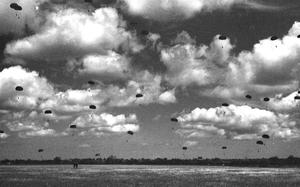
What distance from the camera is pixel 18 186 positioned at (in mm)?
54438

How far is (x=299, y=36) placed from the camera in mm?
37688

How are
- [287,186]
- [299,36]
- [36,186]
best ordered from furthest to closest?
[287,186], [36,186], [299,36]

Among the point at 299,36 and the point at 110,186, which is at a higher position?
the point at 299,36

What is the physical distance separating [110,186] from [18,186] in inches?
472

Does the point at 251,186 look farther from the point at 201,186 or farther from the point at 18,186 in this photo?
the point at 18,186

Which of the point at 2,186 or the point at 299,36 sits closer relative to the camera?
the point at 299,36

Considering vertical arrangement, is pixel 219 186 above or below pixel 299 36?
below

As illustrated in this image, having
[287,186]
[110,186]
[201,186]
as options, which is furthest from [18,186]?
[287,186]

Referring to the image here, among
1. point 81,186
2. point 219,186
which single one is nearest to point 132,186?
point 81,186

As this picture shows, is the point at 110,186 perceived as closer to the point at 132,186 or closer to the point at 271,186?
the point at 132,186

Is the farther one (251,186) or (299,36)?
(251,186)

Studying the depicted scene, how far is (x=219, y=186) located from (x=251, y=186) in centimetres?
437

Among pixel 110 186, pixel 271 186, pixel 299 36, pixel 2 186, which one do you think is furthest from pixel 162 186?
pixel 299 36

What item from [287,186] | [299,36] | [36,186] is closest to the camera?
[299,36]
